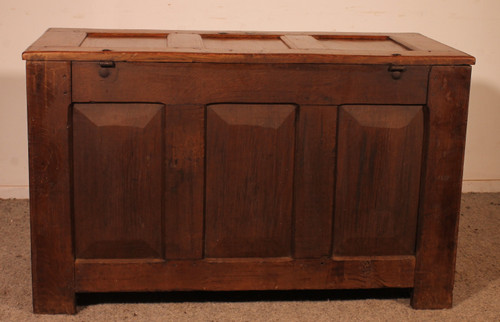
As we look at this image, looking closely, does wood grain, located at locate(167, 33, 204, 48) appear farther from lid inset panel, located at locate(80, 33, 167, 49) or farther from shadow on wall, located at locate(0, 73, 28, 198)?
shadow on wall, located at locate(0, 73, 28, 198)

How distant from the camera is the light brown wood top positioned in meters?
2.04

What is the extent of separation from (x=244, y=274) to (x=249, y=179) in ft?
0.82

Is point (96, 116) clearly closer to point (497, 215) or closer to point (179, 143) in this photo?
point (179, 143)

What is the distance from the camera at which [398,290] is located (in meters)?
2.38

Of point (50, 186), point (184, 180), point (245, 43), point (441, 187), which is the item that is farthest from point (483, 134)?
point (50, 186)

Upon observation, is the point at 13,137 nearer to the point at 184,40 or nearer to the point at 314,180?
the point at 184,40

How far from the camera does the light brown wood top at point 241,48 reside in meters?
2.04

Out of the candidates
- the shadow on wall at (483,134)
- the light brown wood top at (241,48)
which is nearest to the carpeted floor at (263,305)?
the light brown wood top at (241,48)

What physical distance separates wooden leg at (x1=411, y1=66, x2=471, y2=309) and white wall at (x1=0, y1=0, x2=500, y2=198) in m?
1.05

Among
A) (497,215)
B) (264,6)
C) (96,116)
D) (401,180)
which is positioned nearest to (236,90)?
(96,116)

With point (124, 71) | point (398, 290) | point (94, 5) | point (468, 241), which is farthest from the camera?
point (94, 5)

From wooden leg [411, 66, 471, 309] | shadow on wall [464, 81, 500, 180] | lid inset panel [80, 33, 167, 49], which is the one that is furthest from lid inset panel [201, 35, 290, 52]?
shadow on wall [464, 81, 500, 180]

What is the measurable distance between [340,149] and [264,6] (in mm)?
1075

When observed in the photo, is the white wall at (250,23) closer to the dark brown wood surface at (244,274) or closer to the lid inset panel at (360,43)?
the lid inset panel at (360,43)
